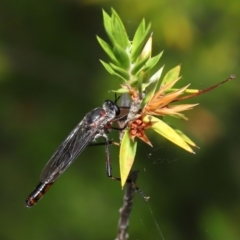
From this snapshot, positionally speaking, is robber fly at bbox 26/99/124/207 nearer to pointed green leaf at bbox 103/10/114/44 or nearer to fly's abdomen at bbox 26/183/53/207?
fly's abdomen at bbox 26/183/53/207

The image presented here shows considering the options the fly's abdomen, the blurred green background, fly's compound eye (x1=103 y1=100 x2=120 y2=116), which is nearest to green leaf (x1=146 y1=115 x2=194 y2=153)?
fly's compound eye (x1=103 y1=100 x2=120 y2=116)

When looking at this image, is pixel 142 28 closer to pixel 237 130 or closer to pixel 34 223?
pixel 237 130

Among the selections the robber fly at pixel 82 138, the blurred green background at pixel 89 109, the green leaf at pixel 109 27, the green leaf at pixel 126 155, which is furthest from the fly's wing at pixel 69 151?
the blurred green background at pixel 89 109

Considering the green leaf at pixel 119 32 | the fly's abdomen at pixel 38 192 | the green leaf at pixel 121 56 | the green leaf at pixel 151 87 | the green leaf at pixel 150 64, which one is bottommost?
the fly's abdomen at pixel 38 192

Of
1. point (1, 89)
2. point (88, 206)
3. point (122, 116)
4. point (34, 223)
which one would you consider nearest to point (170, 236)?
point (88, 206)

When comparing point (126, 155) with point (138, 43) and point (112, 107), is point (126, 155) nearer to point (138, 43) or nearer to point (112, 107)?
point (138, 43)

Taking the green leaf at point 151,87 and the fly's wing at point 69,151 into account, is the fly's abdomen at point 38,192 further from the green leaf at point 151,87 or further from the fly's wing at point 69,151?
the green leaf at point 151,87
